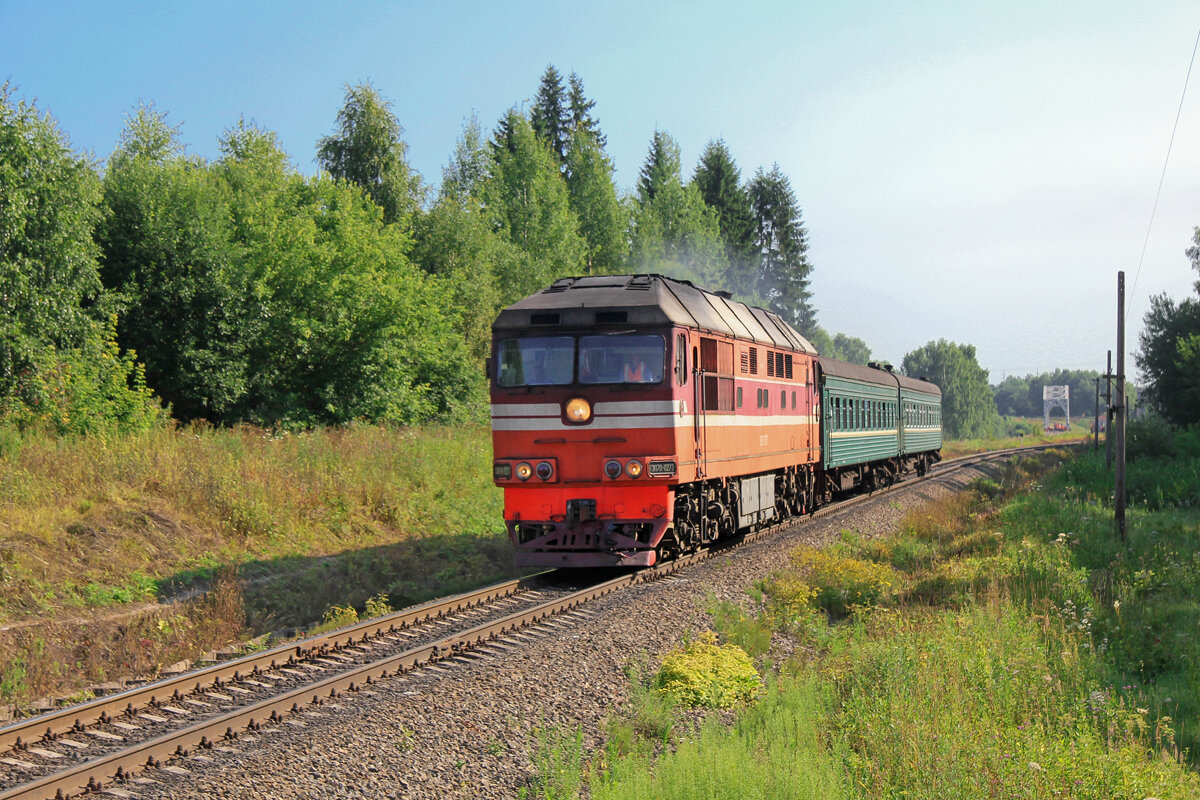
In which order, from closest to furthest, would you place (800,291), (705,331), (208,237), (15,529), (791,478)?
(15,529) → (705,331) → (791,478) → (208,237) → (800,291)

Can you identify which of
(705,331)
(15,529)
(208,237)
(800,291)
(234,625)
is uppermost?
(800,291)

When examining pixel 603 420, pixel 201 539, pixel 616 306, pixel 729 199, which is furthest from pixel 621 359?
pixel 729 199

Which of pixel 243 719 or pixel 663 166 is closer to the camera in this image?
pixel 243 719

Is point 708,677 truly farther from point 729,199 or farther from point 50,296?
point 729,199

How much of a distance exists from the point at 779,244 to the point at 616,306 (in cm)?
6297

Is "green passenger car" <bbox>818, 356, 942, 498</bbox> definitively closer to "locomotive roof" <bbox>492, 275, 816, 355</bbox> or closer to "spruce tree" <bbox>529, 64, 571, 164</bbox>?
"locomotive roof" <bbox>492, 275, 816, 355</bbox>

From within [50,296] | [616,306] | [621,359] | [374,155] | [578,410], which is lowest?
[578,410]

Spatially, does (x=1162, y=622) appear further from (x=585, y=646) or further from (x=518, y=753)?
(x=518, y=753)

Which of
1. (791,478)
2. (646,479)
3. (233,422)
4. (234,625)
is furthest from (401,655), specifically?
(233,422)

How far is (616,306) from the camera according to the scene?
12461mm

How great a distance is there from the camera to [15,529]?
39.3 ft

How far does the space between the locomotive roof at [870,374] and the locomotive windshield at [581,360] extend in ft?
33.7

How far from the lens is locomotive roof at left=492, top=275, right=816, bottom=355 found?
1241 cm

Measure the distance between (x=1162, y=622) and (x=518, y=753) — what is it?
780cm
